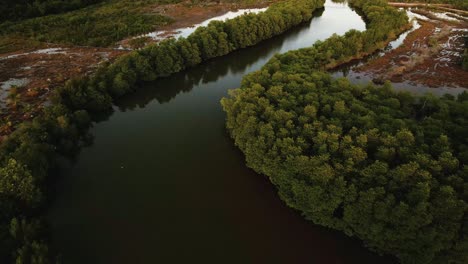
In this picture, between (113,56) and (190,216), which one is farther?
(113,56)

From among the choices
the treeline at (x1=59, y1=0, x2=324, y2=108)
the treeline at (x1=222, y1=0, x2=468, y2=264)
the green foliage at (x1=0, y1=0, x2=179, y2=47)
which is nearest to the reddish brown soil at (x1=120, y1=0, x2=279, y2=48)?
the green foliage at (x1=0, y1=0, x2=179, y2=47)

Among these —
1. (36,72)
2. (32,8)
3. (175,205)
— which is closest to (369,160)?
(175,205)

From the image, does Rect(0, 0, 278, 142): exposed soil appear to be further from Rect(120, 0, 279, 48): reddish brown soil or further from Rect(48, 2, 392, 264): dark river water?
Rect(48, 2, 392, 264): dark river water

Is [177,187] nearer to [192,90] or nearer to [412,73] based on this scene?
[192,90]

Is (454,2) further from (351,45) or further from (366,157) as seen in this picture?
(366,157)

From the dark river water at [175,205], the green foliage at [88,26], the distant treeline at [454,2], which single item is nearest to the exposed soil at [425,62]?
the distant treeline at [454,2]

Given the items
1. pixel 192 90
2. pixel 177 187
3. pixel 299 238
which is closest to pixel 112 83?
pixel 192 90

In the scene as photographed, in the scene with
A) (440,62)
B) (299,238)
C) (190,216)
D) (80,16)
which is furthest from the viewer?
(80,16)
